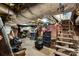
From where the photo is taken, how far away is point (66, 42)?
1789 mm

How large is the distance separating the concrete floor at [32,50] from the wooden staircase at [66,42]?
0.28ft

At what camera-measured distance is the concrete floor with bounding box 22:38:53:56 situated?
1785mm

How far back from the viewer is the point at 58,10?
1.80m

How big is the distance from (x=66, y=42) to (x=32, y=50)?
344 millimetres

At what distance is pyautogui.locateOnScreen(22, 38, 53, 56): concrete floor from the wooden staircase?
0.28ft

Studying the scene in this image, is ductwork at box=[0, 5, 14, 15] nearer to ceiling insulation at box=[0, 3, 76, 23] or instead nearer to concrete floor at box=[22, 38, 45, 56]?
ceiling insulation at box=[0, 3, 76, 23]

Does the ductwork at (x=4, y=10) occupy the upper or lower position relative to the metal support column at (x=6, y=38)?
upper

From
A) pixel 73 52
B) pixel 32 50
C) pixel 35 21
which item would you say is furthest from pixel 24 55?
pixel 73 52

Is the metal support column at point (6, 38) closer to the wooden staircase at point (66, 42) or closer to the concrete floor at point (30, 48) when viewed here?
the concrete floor at point (30, 48)

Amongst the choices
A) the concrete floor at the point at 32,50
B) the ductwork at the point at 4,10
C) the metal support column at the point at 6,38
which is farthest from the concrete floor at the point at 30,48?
the ductwork at the point at 4,10

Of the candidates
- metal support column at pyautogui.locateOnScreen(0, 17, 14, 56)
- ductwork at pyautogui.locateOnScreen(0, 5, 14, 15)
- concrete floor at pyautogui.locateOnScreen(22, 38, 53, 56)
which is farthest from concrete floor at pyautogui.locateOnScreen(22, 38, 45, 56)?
ductwork at pyautogui.locateOnScreen(0, 5, 14, 15)

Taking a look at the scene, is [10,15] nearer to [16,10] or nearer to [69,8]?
[16,10]

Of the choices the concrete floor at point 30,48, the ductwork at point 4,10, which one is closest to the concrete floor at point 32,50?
the concrete floor at point 30,48

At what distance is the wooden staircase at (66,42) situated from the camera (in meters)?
1.78
